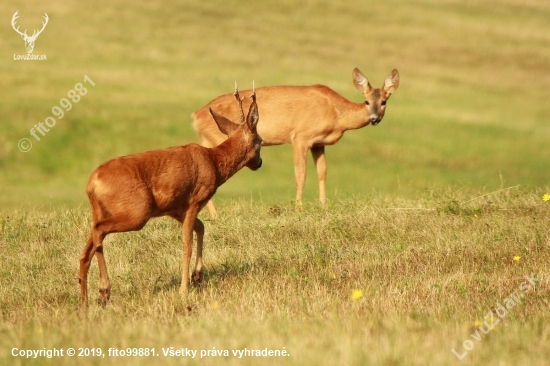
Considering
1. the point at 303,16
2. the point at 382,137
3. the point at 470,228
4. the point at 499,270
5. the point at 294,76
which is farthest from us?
the point at 303,16

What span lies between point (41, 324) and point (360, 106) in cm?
832

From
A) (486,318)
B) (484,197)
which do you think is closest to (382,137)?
(484,197)

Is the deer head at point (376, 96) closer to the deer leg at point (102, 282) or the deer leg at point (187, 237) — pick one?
the deer leg at point (187, 237)

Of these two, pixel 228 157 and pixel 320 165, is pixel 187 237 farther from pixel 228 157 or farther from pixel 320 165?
pixel 320 165

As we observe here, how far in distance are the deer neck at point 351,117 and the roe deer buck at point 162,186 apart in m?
5.38

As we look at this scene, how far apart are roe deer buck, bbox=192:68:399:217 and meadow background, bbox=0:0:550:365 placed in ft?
2.90

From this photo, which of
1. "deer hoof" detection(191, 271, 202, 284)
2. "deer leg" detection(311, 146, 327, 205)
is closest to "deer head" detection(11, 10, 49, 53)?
"deer leg" detection(311, 146, 327, 205)

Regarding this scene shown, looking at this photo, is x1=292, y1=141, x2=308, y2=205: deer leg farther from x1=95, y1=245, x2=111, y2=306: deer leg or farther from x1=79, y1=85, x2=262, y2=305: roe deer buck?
x1=95, y1=245, x2=111, y2=306: deer leg

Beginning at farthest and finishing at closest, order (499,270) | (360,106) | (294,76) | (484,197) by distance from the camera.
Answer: (294,76), (360,106), (484,197), (499,270)

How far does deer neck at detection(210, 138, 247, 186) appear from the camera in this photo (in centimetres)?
845

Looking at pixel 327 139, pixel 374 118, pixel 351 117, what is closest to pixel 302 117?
pixel 327 139

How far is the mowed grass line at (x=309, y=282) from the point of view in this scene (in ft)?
20.0

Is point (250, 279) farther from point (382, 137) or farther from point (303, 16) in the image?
point (303, 16)

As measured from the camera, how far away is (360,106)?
14234 mm
